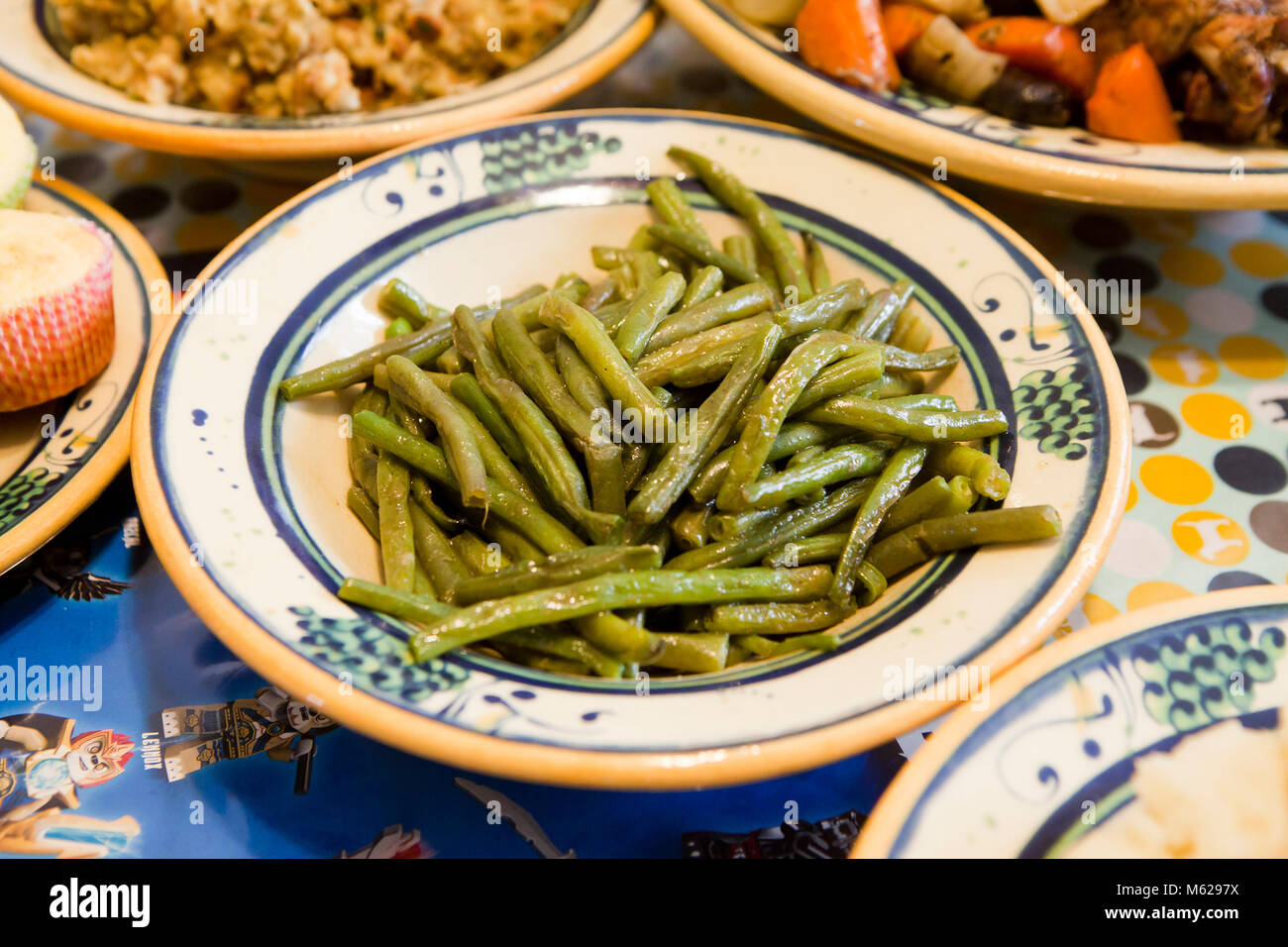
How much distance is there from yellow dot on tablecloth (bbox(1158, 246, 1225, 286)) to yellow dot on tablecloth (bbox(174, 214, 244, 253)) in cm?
344

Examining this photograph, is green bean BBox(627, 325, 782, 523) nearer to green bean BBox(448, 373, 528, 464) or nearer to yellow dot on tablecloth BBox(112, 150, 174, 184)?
green bean BBox(448, 373, 528, 464)

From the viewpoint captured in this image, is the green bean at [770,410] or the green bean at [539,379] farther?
the green bean at [539,379]

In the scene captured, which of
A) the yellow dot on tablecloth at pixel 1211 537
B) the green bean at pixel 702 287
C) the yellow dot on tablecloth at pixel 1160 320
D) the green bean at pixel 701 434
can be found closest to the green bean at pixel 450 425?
the green bean at pixel 701 434

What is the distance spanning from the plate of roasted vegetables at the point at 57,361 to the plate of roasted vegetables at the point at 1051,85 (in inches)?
86.5

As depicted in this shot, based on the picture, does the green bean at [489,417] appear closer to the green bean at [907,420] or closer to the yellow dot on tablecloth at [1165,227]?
the green bean at [907,420]

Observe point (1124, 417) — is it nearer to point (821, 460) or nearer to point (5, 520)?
point (821, 460)

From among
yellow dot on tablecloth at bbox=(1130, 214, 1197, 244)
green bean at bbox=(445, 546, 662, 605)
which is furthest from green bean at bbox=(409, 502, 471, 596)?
yellow dot on tablecloth at bbox=(1130, 214, 1197, 244)

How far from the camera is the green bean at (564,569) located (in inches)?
79.3

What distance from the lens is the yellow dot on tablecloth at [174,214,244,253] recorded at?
11.1 feet

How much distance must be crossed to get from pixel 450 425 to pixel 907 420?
1104 millimetres

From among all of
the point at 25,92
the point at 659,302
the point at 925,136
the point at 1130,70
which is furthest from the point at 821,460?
the point at 25,92

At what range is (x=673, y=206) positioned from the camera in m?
2.96

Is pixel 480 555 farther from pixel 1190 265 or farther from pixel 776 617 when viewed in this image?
pixel 1190 265

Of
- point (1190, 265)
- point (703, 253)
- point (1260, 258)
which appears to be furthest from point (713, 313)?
A: point (1260, 258)
